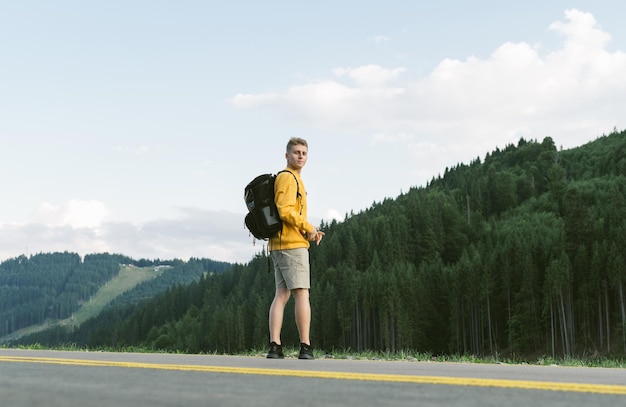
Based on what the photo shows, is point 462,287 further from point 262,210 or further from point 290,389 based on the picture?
point 290,389

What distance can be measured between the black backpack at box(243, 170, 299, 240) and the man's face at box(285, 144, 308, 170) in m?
0.18

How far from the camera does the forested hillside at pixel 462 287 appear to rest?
3873 inches

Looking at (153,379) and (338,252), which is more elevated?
(338,252)

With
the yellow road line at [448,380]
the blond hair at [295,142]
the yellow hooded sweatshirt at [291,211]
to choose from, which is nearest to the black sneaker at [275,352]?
the yellow hooded sweatshirt at [291,211]

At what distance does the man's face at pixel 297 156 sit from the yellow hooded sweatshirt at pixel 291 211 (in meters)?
0.10

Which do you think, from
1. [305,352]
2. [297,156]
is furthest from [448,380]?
[297,156]

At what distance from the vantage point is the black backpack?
8352 millimetres

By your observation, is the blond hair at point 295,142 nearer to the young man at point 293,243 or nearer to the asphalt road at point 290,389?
the young man at point 293,243

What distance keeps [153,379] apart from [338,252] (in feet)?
507

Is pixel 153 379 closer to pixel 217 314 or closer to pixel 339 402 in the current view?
pixel 339 402

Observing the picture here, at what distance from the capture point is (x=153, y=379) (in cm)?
522

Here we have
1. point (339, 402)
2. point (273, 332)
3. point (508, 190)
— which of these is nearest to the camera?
point (339, 402)

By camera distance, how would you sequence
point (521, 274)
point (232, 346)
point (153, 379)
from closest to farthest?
point (153, 379) < point (521, 274) < point (232, 346)

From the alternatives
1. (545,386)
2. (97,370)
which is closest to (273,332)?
(97,370)
